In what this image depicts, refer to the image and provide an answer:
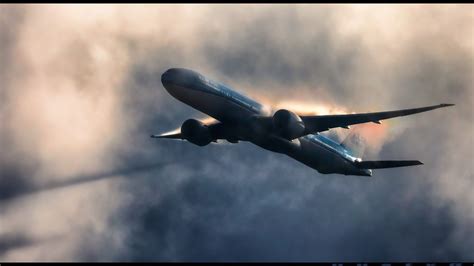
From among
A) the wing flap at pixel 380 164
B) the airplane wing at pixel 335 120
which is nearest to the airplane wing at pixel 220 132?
the airplane wing at pixel 335 120

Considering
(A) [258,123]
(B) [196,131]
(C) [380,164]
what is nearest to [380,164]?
(C) [380,164]

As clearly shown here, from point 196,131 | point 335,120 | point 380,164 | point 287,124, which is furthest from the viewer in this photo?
point 380,164

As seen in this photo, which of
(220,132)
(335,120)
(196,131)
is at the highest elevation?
(335,120)

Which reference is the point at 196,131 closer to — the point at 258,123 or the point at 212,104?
the point at 212,104

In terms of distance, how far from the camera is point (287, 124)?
72.7 m

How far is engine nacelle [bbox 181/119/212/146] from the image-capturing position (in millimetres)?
77188

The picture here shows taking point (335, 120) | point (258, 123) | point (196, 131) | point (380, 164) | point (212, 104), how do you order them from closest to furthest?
point (212, 104) → point (258, 123) → point (335, 120) → point (196, 131) → point (380, 164)

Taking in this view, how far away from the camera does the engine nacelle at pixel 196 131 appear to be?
7719 centimetres

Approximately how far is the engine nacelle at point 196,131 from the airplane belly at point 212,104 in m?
3.81

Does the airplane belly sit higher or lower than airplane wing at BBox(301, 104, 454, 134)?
lower

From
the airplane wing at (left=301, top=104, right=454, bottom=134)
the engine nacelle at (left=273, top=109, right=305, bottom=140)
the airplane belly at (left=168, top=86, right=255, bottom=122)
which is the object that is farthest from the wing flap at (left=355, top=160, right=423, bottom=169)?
the airplane belly at (left=168, top=86, right=255, bottom=122)

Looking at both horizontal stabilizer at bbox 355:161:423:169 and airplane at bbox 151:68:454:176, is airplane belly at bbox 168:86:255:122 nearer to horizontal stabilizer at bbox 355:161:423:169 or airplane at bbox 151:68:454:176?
airplane at bbox 151:68:454:176

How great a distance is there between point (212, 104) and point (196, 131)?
6.06m

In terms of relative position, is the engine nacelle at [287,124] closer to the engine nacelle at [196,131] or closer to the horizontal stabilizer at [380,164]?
the engine nacelle at [196,131]
